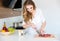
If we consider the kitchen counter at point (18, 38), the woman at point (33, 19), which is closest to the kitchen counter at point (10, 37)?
the kitchen counter at point (18, 38)

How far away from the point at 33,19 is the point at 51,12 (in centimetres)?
22

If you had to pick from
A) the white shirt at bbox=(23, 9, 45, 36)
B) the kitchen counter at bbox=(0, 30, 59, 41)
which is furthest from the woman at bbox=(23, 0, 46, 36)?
the kitchen counter at bbox=(0, 30, 59, 41)

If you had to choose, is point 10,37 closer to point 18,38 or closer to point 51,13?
point 18,38

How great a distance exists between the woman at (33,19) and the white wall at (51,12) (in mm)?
58

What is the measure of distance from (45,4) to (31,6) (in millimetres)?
161

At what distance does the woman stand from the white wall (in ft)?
0.19

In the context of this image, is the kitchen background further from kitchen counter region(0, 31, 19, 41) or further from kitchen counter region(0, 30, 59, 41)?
kitchen counter region(0, 31, 19, 41)

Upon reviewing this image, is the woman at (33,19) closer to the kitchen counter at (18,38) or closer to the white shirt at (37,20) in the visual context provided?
the white shirt at (37,20)

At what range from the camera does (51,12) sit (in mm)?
1802

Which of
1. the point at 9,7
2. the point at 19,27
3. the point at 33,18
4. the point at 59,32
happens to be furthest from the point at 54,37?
the point at 9,7

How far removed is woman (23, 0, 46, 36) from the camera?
5.96 feet

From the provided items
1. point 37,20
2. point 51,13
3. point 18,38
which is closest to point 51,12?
point 51,13

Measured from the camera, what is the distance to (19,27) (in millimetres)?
1904

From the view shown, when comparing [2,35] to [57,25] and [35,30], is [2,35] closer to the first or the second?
[35,30]
